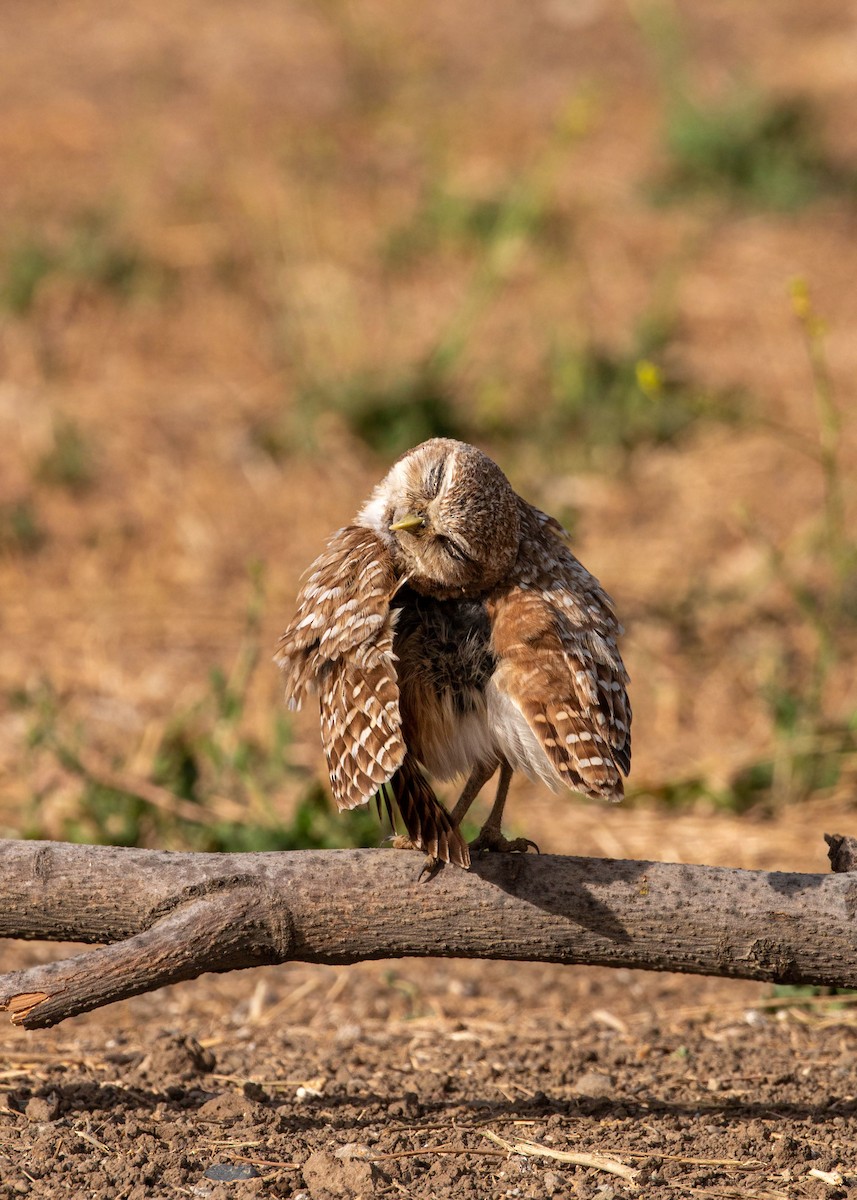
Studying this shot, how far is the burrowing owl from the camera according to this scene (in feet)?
10.2

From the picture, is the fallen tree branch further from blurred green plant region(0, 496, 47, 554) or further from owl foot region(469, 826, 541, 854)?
blurred green plant region(0, 496, 47, 554)

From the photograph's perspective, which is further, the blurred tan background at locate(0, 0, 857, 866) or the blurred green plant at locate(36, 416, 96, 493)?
the blurred green plant at locate(36, 416, 96, 493)

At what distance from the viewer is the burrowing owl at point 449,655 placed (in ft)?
10.2

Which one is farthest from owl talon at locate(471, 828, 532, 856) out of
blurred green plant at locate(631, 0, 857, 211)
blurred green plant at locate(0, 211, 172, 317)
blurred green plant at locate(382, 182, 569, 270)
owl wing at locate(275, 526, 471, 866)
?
blurred green plant at locate(631, 0, 857, 211)

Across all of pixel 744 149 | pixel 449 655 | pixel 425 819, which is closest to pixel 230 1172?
pixel 425 819

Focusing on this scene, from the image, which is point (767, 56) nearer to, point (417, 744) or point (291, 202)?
point (291, 202)

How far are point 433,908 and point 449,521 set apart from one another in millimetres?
868

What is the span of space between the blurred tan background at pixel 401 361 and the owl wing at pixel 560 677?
125cm

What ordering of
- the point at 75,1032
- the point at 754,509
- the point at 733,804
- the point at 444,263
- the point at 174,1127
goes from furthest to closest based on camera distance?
the point at 444,263 → the point at 754,509 → the point at 733,804 → the point at 75,1032 → the point at 174,1127

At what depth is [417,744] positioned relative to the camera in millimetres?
3377

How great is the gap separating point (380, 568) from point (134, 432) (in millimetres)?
5108

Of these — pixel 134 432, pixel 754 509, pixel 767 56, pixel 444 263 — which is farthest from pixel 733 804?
pixel 767 56

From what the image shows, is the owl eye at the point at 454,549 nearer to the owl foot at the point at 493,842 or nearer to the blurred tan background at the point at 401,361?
the owl foot at the point at 493,842

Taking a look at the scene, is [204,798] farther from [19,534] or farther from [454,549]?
[19,534]
